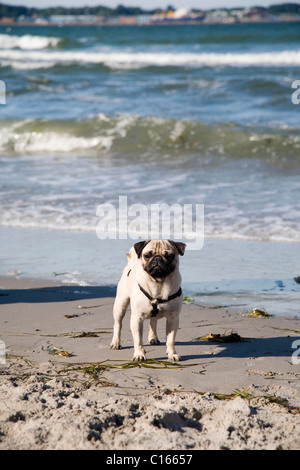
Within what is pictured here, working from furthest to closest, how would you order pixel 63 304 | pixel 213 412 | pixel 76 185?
pixel 76 185 → pixel 63 304 → pixel 213 412

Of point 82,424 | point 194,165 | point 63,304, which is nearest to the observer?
point 82,424

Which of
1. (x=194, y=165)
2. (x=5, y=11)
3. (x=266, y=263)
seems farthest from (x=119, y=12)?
(x=266, y=263)

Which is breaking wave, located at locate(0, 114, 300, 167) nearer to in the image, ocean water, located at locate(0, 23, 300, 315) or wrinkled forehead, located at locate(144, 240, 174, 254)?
ocean water, located at locate(0, 23, 300, 315)

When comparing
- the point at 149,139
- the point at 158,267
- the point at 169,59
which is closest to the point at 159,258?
the point at 158,267

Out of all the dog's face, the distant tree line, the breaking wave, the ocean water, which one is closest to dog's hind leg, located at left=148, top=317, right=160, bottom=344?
the dog's face

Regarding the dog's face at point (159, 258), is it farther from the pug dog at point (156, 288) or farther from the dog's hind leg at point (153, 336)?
the dog's hind leg at point (153, 336)

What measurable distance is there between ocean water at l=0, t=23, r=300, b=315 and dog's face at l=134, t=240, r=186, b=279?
1619mm

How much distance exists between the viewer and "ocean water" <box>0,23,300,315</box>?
7191mm

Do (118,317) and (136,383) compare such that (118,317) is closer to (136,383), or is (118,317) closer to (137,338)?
(137,338)

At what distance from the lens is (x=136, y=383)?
423 cm

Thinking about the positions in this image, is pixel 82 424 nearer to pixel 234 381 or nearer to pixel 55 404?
pixel 55 404

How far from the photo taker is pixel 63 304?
19.7 ft

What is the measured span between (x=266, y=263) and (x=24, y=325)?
2847 millimetres

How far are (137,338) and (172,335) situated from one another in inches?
9.9
